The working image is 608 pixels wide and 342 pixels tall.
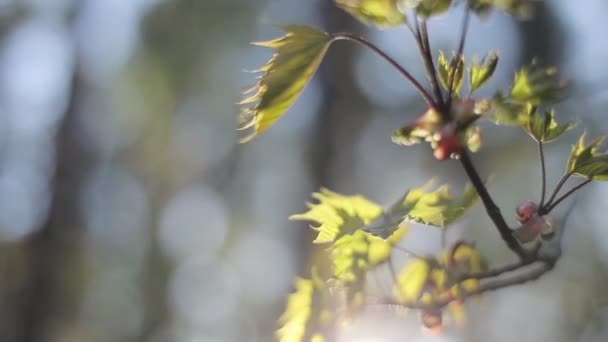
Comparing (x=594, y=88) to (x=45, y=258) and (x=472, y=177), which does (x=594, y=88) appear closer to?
(x=472, y=177)

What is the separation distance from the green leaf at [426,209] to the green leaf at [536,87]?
0.11 metres

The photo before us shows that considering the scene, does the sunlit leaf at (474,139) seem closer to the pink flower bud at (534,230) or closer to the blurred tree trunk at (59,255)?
the pink flower bud at (534,230)

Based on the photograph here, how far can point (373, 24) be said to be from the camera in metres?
0.47

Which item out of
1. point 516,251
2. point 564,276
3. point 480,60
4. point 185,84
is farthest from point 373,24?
point 185,84

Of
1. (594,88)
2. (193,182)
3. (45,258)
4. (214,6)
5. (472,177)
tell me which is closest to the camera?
(472,177)

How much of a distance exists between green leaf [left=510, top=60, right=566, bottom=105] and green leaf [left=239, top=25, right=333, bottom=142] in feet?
0.40

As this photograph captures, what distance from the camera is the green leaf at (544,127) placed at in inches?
19.9

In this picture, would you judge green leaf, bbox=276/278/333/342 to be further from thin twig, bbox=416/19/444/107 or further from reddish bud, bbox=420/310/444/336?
thin twig, bbox=416/19/444/107

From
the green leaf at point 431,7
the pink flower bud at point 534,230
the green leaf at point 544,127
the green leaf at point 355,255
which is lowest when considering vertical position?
the green leaf at point 355,255

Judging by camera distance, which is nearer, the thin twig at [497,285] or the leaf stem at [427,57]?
the leaf stem at [427,57]

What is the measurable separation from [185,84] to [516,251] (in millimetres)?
5267

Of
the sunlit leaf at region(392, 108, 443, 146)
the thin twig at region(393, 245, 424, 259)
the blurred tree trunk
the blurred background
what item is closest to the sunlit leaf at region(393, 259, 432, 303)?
the thin twig at region(393, 245, 424, 259)

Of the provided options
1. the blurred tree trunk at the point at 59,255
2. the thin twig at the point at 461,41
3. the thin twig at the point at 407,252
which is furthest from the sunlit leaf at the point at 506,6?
the blurred tree trunk at the point at 59,255

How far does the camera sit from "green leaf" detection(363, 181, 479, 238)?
0.52 meters
